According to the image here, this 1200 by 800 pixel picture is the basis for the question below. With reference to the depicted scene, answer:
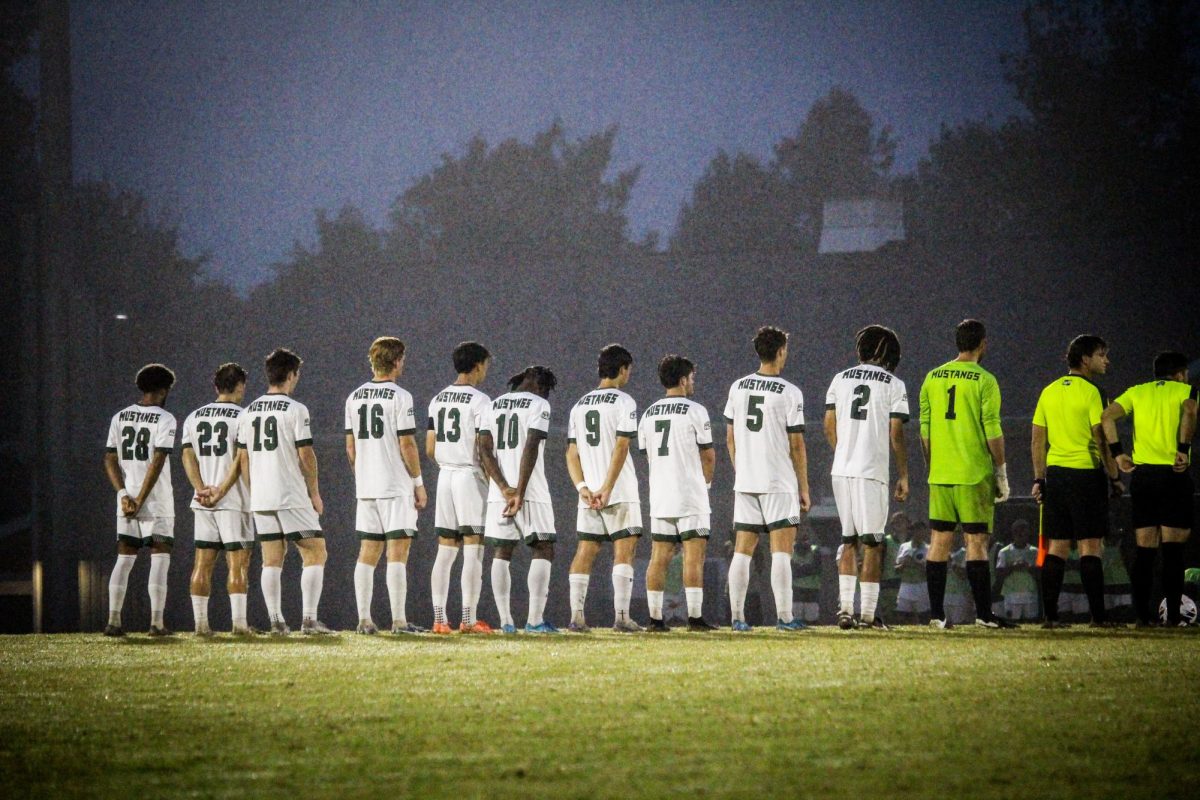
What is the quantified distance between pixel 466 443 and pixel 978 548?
421 cm

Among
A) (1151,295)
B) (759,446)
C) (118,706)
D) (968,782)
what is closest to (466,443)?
(759,446)

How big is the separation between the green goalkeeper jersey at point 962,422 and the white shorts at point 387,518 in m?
4.14

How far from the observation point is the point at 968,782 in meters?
5.01

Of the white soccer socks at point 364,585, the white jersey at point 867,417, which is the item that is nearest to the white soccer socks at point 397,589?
the white soccer socks at point 364,585

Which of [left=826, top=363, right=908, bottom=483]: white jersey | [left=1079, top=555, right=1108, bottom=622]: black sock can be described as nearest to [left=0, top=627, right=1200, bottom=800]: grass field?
[left=1079, top=555, right=1108, bottom=622]: black sock

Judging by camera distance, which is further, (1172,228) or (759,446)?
(1172,228)

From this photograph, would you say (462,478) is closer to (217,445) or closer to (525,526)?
(525,526)

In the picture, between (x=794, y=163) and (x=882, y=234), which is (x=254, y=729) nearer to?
(x=882, y=234)

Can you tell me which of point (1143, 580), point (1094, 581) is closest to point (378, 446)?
point (1094, 581)

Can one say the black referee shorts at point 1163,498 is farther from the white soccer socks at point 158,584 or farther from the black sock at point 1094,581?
the white soccer socks at point 158,584

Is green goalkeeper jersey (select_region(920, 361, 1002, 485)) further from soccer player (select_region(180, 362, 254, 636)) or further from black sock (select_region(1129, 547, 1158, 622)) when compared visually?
soccer player (select_region(180, 362, 254, 636))

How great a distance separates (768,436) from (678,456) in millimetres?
731

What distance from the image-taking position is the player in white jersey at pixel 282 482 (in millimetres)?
12062

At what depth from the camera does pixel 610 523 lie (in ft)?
38.5
